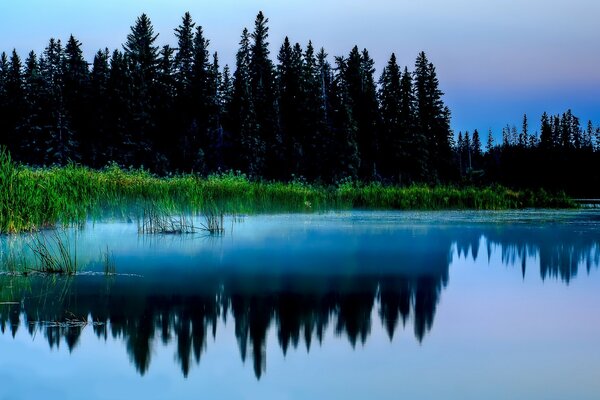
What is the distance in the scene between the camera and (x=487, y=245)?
17.2 meters

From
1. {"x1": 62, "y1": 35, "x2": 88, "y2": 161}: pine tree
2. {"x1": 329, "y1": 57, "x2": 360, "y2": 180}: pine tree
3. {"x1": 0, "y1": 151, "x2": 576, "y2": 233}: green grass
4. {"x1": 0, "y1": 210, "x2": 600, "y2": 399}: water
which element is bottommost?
{"x1": 0, "y1": 210, "x2": 600, "y2": 399}: water

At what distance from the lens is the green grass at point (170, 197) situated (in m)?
15.2

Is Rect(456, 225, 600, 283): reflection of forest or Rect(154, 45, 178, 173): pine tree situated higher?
Rect(154, 45, 178, 173): pine tree

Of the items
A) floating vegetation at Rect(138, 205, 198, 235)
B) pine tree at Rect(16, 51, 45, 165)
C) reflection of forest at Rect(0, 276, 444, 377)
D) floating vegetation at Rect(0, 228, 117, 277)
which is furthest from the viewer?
pine tree at Rect(16, 51, 45, 165)

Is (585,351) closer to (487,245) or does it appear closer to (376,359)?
(376,359)

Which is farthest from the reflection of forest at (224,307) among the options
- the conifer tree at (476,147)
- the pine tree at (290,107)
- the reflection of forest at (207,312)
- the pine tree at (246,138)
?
the conifer tree at (476,147)

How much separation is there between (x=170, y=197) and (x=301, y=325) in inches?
562

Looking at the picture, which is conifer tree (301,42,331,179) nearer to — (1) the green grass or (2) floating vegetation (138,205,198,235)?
(1) the green grass

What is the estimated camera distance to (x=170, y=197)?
2166 cm

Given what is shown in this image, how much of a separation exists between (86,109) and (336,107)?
24.4 metres

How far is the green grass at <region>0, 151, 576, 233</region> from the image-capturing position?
15.2m

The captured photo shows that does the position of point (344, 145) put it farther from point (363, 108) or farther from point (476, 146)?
point (476, 146)

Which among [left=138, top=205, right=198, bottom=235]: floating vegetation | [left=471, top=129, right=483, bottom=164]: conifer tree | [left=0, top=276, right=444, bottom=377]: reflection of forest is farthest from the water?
[left=471, top=129, right=483, bottom=164]: conifer tree

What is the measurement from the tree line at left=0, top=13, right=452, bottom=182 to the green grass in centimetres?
2984
